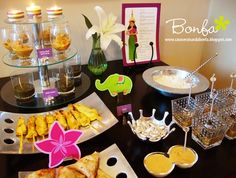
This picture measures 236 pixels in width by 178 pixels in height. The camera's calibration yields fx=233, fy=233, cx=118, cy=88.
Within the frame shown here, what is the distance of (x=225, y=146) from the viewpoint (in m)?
0.74

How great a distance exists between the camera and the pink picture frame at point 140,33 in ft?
3.87

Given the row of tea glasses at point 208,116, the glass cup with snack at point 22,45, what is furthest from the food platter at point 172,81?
the glass cup with snack at point 22,45

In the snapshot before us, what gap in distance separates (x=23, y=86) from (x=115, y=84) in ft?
1.30

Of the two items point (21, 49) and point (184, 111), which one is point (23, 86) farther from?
point (184, 111)

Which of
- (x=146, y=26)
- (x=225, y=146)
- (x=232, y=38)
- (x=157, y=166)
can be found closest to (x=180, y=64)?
(x=232, y=38)

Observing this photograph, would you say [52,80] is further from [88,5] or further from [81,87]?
[88,5]

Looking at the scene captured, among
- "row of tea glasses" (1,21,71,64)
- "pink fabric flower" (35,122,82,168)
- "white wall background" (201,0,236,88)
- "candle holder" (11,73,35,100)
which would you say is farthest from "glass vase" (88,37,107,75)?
"white wall background" (201,0,236,88)

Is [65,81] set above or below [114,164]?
above

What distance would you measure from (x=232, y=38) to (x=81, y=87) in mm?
960

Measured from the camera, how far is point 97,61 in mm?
1142

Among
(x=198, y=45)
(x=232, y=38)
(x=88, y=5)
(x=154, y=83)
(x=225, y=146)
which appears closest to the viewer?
(x=225, y=146)

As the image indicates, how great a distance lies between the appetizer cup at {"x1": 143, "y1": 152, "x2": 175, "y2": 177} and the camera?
2.03 ft

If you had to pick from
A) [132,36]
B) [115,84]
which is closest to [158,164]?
[115,84]

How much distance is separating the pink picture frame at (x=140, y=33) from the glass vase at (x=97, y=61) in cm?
13
